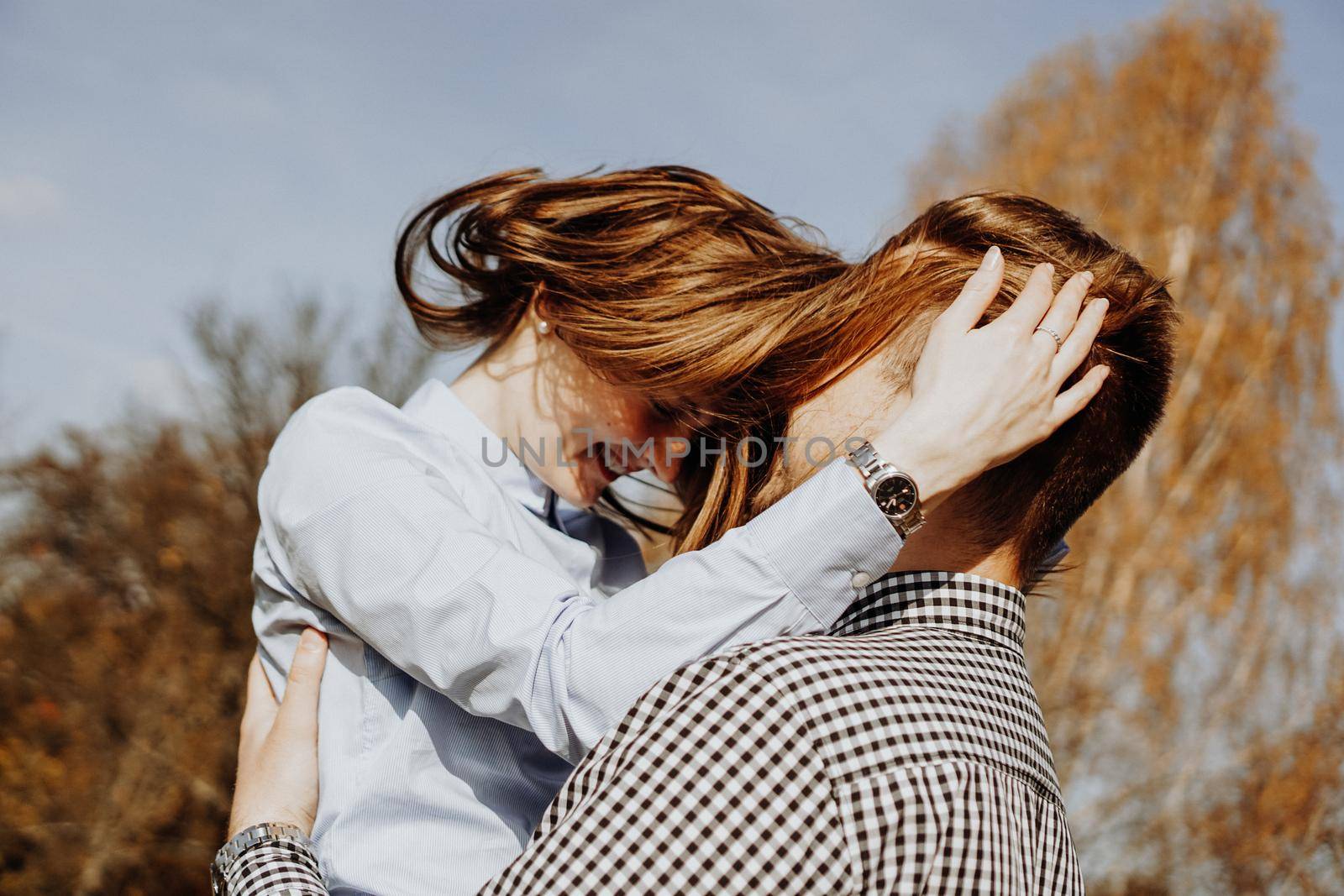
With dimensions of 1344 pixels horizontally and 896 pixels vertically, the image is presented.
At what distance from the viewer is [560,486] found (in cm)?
164

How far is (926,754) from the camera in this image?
916 millimetres

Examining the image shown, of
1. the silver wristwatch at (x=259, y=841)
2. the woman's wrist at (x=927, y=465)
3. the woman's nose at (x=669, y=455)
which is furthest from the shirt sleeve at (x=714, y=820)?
the woman's nose at (x=669, y=455)

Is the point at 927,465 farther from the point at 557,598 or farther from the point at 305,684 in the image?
the point at 305,684

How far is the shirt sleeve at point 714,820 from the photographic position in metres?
0.88

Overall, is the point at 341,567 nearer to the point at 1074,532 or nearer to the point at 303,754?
the point at 303,754

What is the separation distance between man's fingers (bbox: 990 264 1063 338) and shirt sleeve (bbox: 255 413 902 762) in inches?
9.6

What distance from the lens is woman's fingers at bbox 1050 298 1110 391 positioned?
3.53ft

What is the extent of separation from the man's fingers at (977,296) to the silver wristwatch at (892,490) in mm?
171

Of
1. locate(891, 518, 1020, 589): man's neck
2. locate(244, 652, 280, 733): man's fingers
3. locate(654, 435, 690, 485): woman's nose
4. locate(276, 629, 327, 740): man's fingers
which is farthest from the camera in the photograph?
locate(654, 435, 690, 485): woman's nose

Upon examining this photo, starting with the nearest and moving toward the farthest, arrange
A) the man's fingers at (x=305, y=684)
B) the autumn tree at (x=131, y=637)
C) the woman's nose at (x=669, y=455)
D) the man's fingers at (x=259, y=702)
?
1. the man's fingers at (x=305, y=684)
2. the man's fingers at (x=259, y=702)
3. the woman's nose at (x=669, y=455)
4. the autumn tree at (x=131, y=637)

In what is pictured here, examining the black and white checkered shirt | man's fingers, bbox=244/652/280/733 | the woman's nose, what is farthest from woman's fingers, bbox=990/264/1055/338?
man's fingers, bbox=244/652/280/733

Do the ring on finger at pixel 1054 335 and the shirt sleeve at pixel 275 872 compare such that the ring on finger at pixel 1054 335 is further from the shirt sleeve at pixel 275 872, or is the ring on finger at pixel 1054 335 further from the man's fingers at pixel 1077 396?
the shirt sleeve at pixel 275 872

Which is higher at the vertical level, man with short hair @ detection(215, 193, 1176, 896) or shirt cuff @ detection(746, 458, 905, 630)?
shirt cuff @ detection(746, 458, 905, 630)

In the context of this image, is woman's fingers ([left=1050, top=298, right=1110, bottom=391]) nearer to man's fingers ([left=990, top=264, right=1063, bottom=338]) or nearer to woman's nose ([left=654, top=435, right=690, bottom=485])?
man's fingers ([left=990, top=264, right=1063, bottom=338])
